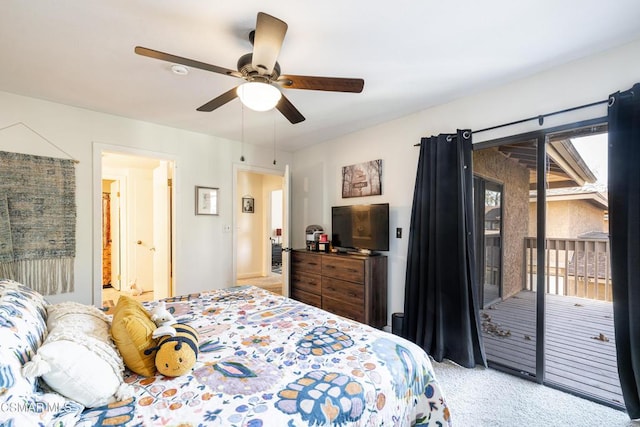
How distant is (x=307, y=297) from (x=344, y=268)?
0.84m

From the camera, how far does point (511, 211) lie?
3824 mm

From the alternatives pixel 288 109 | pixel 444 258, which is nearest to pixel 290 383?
pixel 288 109

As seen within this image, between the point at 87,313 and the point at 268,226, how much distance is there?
535cm

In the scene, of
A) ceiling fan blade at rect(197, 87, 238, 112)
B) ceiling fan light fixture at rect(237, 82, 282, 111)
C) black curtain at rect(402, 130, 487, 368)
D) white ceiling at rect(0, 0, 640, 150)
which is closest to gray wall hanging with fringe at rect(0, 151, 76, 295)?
white ceiling at rect(0, 0, 640, 150)

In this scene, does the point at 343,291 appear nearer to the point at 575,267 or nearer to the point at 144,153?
the point at 144,153

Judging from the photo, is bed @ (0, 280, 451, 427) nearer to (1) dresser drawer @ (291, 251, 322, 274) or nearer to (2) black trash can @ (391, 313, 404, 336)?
(2) black trash can @ (391, 313, 404, 336)

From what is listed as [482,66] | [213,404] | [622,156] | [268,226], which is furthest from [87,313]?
[268,226]

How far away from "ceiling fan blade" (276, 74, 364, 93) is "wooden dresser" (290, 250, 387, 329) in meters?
1.92

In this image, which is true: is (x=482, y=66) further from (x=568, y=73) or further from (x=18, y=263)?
(x=18, y=263)

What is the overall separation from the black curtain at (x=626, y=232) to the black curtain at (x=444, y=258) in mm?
898

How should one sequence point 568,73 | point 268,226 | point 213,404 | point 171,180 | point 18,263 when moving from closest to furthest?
point 213,404, point 568,73, point 18,263, point 171,180, point 268,226

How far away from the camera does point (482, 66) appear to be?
221 cm

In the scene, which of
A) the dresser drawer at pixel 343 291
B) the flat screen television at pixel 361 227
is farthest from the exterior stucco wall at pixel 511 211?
the dresser drawer at pixel 343 291

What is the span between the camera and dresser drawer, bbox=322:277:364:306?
10.6ft
